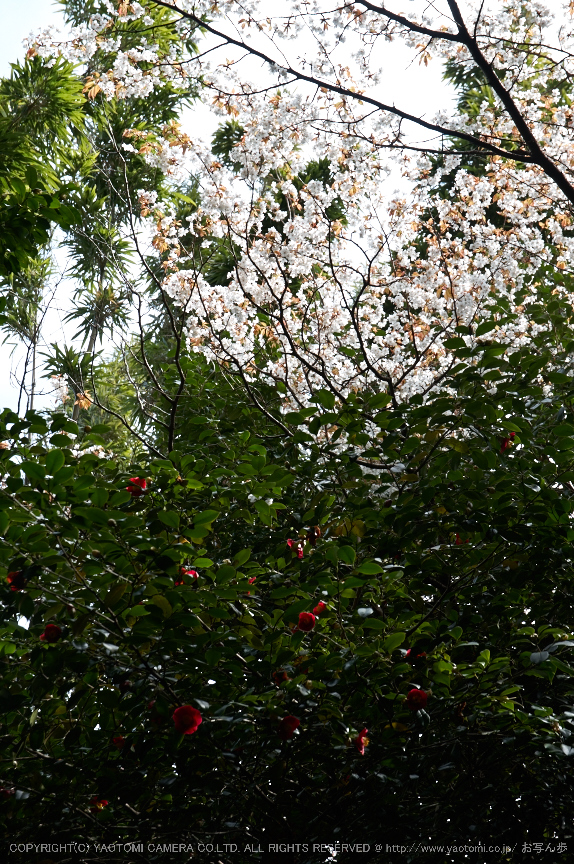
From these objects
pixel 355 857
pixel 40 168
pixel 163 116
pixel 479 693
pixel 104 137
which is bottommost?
pixel 355 857

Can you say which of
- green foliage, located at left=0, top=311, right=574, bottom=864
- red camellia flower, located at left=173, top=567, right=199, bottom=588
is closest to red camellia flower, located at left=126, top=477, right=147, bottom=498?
green foliage, located at left=0, top=311, right=574, bottom=864

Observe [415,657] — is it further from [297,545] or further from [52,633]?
[52,633]

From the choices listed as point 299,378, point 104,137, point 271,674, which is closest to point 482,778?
point 271,674

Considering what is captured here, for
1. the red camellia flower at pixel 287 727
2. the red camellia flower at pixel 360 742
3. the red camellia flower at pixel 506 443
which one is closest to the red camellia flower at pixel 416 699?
the red camellia flower at pixel 360 742

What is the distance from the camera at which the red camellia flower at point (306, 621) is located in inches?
59.7

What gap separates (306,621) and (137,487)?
0.58 metres

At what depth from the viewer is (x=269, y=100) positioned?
3.95m

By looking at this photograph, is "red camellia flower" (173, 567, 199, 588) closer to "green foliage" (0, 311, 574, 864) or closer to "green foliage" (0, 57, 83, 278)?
"green foliage" (0, 311, 574, 864)

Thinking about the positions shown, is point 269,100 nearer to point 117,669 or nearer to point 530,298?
point 530,298

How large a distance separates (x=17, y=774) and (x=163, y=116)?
1064 cm

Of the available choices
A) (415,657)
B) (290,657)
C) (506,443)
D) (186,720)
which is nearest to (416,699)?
(415,657)

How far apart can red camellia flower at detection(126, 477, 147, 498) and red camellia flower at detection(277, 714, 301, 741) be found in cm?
68

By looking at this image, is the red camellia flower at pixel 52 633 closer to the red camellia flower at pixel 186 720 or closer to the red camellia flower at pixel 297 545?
the red camellia flower at pixel 186 720

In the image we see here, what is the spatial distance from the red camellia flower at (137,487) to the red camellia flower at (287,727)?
0.68 meters
